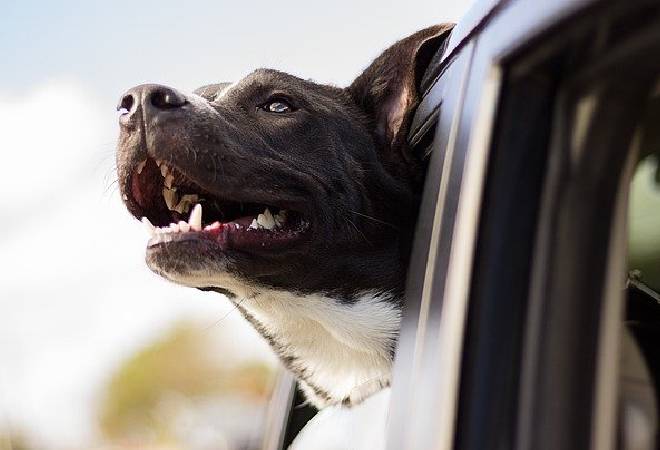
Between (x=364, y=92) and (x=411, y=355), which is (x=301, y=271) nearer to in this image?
(x=364, y=92)

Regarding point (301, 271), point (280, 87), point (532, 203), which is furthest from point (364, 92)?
point (532, 203)

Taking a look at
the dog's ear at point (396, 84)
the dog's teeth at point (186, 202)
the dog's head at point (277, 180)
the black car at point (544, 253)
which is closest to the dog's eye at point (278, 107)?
the dog's head at point (277, 180)

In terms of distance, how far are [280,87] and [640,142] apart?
6.07 feet

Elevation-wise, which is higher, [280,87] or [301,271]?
[280,87]

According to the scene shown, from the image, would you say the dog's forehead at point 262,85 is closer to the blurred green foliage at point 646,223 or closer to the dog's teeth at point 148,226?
the dog's teeth at point 148,226

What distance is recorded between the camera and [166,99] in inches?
102

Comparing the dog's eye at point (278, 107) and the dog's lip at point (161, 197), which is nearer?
the dog's lip at point (161, 197)

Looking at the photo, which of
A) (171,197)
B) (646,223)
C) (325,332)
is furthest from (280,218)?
(646,223)

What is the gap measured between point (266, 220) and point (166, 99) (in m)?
0.47

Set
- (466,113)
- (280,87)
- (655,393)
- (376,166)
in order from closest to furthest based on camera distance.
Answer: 1. (655,393)
2. (466,113)
3. (376,166)
4. (280,87)

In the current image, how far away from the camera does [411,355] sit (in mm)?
1576

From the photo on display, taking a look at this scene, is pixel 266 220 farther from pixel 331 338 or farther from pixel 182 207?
pixel 331 338

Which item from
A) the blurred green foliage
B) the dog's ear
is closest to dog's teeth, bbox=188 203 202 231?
the dog's ear

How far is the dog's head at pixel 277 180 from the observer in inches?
102
